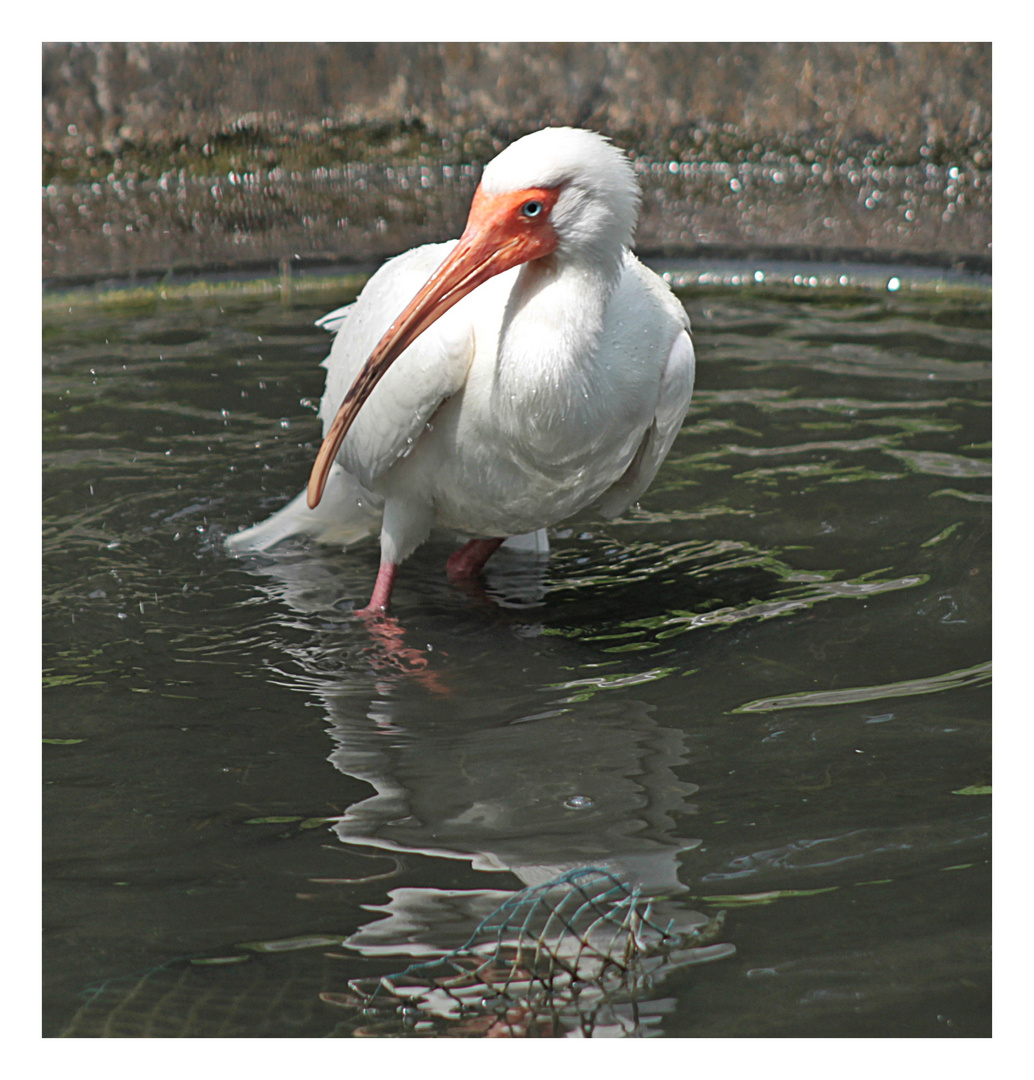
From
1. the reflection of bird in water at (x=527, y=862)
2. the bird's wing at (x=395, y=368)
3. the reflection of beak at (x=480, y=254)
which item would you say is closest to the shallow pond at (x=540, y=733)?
the reflection of bird in water at (x=527, y=862)

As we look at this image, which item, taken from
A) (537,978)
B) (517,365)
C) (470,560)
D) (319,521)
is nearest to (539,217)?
(517,365)

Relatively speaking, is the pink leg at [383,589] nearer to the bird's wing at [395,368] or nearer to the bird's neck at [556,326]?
the bird's wing at [395,368]

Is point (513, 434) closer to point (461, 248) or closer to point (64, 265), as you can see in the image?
point (461, 248)

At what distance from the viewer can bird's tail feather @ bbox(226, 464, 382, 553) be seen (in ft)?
16.8

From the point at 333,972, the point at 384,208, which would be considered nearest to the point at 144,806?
the point at 333,972

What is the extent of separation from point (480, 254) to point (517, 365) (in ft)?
1.13

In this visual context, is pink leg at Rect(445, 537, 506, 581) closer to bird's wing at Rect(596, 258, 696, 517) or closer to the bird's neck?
bird's wing at Rect(596, 258, 696, 517)

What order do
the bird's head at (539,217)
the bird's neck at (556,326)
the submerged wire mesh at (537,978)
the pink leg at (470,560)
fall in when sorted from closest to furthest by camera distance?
the submerged wire mesh at (537,978) < the bird's head at (539,217) < the bird's neck at (556,326) < the pink leg at (470,560)

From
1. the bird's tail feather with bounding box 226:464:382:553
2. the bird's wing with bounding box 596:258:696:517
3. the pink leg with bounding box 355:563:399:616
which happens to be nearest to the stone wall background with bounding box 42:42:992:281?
the bird's tail feather with bounding box 226:464:382:553

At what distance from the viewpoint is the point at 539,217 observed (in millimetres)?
3768

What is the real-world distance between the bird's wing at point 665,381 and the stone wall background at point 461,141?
5.74 meters

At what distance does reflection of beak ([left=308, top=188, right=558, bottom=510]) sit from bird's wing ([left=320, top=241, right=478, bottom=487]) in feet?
0.62

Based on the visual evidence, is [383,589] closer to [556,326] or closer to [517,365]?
[517,365]

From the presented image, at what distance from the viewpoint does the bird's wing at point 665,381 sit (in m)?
4.25
